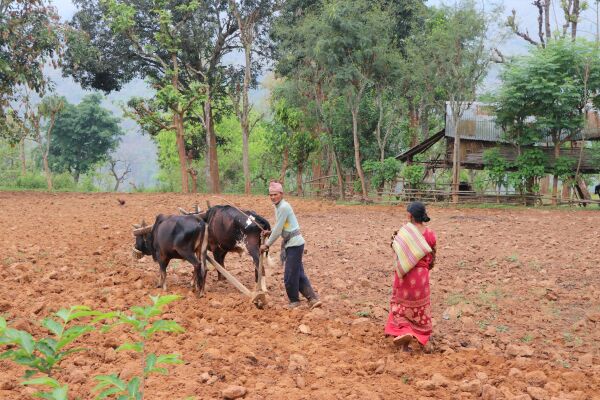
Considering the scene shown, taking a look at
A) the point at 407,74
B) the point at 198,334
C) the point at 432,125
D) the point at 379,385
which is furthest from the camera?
the point at 432,125

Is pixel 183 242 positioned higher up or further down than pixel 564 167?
further down

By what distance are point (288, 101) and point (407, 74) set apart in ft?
24.6

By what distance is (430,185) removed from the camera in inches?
1086

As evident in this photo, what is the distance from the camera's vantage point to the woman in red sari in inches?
255

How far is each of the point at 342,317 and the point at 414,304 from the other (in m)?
1.50

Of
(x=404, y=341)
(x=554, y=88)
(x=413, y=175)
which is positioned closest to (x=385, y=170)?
(x=413, y=175)

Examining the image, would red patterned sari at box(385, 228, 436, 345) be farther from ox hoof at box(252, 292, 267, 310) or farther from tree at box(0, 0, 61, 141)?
tree at box(0, 0, 61, 141)

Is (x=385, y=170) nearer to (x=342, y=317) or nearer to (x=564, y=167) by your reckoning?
(x=564, y=167)

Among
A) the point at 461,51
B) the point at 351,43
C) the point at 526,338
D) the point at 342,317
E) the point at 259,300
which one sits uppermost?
the point at 351,43

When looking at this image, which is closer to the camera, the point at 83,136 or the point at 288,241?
the point at 288,241

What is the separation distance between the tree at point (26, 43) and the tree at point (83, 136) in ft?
61.8

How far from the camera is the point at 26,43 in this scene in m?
23.5

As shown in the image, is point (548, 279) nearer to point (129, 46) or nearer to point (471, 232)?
point (471, 232)

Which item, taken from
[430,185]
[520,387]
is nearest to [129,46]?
[430,185]
